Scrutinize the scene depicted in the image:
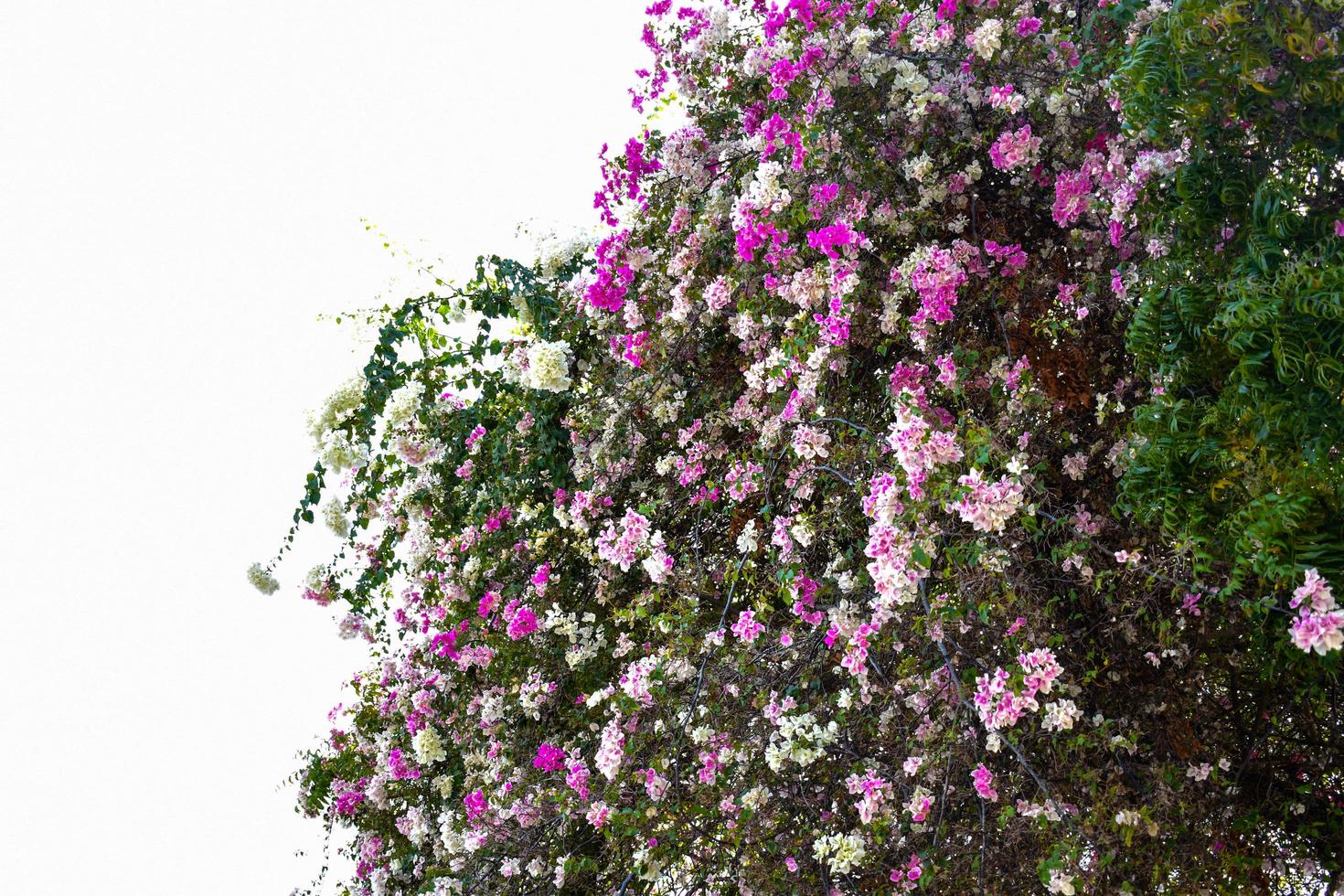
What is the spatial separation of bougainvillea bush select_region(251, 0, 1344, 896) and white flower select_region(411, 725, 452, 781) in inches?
0.7

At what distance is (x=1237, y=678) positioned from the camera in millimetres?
2768

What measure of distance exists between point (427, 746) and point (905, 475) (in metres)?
2.06

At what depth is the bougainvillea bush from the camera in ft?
5.96

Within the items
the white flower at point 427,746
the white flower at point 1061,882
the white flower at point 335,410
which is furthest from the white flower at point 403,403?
the white flower at point 1061,882

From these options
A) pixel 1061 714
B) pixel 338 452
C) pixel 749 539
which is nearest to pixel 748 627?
pixel 749 539

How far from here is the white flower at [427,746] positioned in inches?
138

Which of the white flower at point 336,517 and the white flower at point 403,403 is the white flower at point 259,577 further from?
the white flower at point 403,403

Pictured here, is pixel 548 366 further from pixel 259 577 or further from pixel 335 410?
pixel 259 577

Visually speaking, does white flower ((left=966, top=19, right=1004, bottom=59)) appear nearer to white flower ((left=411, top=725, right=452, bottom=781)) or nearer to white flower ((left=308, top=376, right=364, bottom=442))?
white flower ((left=308, top=376, right=364, bottom=442))

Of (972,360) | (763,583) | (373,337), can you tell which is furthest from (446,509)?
(972,360)

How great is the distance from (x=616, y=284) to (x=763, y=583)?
3.35 feet

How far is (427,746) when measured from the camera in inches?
138

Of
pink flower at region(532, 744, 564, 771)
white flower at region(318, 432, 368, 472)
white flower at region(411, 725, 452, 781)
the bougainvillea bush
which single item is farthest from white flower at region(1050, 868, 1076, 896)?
white flower at region(318, 432, 368, 472)

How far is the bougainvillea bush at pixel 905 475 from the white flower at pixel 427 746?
0.06 feet
